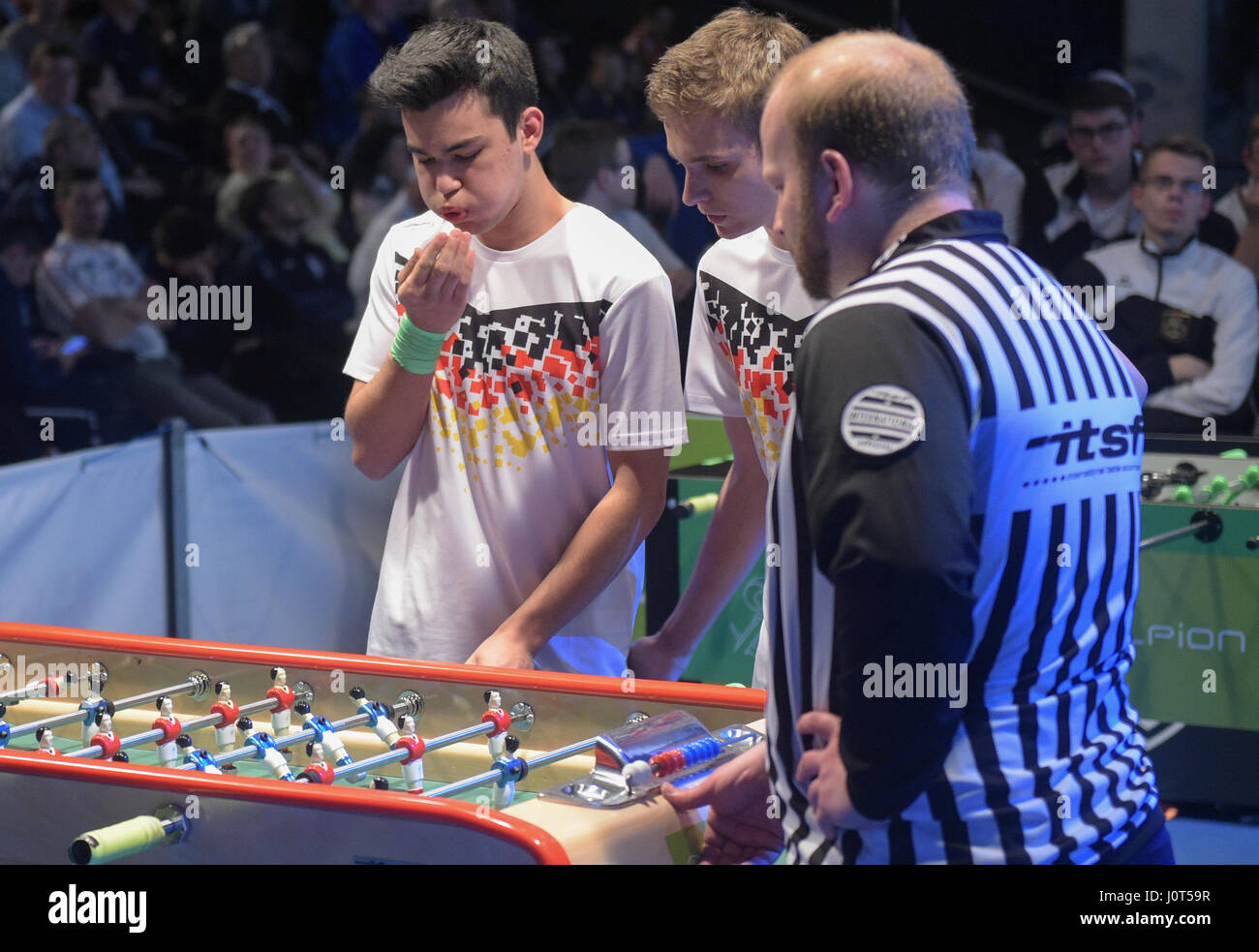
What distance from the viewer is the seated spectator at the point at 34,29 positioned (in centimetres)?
619

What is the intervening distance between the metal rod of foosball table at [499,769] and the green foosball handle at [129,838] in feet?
0.95

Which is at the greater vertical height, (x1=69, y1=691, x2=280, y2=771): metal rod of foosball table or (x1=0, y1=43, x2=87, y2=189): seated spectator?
(x1=0, y1=43, x2=87, y2=189): seated spectator

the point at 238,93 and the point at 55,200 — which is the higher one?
the point at 238,93

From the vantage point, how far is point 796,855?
4.34ft

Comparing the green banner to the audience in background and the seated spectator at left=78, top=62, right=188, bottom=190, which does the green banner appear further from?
the seated spectator at left=78, top=62, right=188, bottom=190

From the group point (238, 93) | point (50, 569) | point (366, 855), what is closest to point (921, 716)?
point (366, 855)

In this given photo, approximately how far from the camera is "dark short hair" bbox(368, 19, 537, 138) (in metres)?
2.15

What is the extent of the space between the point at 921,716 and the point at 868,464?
8.7 inches

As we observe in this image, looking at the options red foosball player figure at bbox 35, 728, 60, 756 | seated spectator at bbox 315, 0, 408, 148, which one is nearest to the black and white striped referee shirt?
red foosball player figure at bbox 35, 728, 60, 756

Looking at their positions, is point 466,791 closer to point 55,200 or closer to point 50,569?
point 50,569

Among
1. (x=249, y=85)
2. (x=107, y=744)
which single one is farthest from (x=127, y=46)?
(x=107, y=744)

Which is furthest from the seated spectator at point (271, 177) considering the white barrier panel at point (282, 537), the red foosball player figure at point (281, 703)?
the red foosball player figure at point (281, 703)

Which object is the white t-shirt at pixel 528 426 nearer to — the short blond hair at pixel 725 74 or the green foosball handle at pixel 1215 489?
the short blond hair at pixel 725 74
